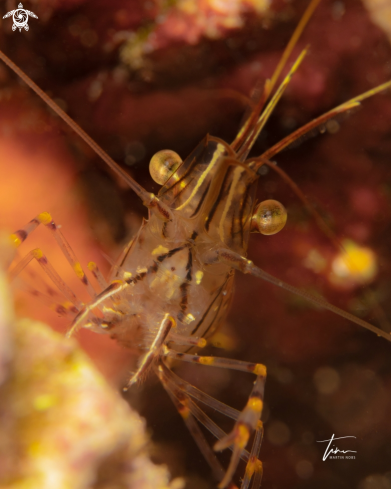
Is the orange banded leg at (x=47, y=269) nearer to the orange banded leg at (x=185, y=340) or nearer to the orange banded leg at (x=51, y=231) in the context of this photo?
the orange banded leg at (x=51, y=231)

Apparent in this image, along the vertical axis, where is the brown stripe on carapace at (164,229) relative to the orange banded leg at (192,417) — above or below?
above

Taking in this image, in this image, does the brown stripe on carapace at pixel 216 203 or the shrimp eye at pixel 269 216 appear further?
the shrimp eye at pixel 269 216

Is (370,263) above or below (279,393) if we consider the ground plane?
above

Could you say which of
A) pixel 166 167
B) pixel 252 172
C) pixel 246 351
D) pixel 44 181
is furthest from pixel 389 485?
pixel 44 181

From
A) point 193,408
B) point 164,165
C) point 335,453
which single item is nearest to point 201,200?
point 164,165

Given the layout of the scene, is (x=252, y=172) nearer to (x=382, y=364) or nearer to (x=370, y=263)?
(x=370, y=263)

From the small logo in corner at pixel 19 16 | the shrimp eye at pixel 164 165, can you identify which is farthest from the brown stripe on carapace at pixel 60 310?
the small logo in corner at pixel 19 16

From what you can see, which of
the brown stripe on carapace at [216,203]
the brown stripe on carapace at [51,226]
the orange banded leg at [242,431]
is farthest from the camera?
the brown stripe on carapace at [51,226]

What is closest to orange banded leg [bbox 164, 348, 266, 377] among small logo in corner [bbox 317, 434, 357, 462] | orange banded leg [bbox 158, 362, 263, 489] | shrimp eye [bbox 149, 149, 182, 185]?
orange banded leg [bbox 158, 362, 263, 489]
